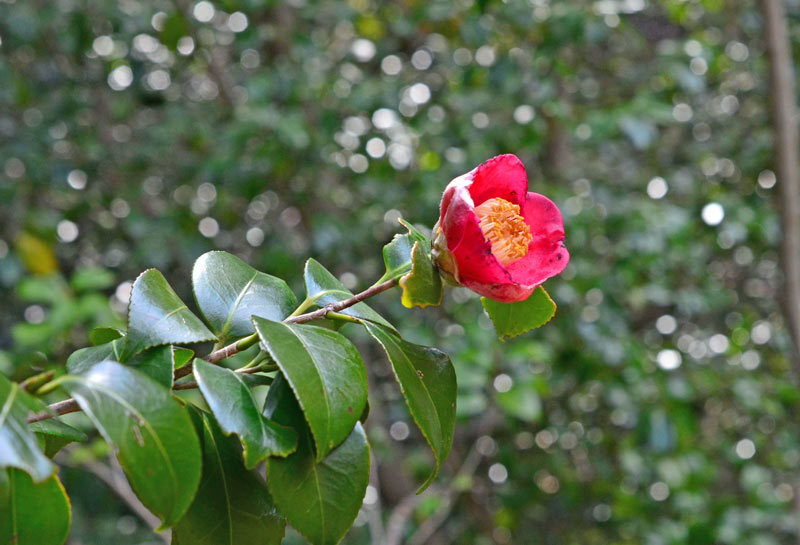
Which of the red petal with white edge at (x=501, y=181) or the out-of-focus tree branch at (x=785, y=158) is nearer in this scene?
the red petal with white edge at (x=501, y=181)

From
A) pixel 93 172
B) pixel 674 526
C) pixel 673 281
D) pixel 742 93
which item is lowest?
pixel 674 526

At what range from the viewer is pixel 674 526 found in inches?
80.4

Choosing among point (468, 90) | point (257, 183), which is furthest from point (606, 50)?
point (257, 183)

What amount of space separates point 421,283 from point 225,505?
161 millimetres

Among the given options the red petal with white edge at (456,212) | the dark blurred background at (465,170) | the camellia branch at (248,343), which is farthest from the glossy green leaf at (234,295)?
the dark blurred background at (465,170)

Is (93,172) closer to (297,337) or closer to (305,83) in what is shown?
(305,83)

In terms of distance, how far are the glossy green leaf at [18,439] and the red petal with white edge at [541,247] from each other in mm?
262

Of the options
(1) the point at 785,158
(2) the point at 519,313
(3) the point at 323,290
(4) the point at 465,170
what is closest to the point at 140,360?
(3) the point at 323,290

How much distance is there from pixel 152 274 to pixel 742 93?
7.40 feet

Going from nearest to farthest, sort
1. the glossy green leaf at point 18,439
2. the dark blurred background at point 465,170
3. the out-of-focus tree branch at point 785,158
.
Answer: the glossy green leaf at point 18,439
the out-of-focus tree branch at point 785,158
the dark blurred background at point 465,170

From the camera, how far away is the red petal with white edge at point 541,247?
481mm

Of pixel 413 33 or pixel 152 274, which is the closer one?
pixel 152 274

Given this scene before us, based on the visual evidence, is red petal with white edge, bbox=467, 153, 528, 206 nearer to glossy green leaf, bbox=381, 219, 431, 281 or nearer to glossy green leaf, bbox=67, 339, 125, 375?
glossy green leaf, bbox=381, 219, 431, 281

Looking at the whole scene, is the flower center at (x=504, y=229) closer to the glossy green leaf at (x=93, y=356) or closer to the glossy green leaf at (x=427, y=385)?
the glossy green leaf at (x=427, y=385)
